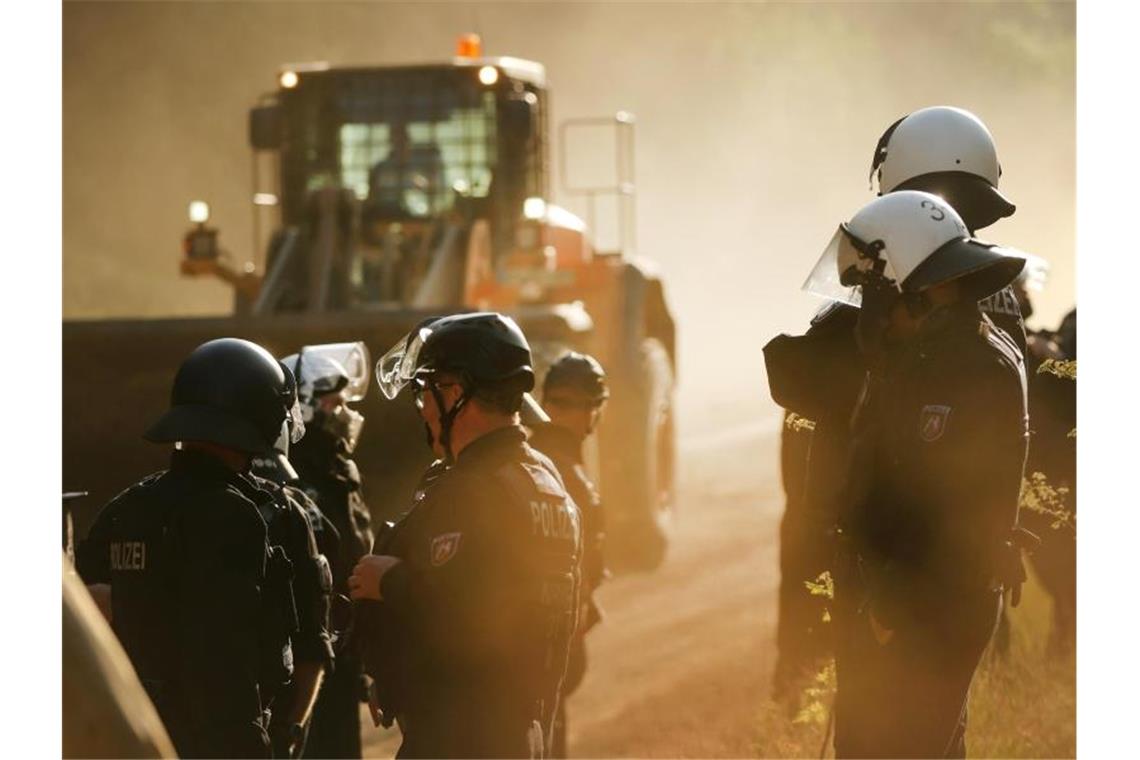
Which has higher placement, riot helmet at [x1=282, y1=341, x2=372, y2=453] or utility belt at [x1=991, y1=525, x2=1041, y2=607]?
riot helmet at [x1=282, y1=341, x2=372, y2=453]

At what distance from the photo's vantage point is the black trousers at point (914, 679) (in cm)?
442

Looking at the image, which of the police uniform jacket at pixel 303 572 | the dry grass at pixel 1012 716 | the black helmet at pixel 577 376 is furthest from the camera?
the dry grass at pixel 1012 716

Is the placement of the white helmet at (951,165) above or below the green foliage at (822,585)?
above

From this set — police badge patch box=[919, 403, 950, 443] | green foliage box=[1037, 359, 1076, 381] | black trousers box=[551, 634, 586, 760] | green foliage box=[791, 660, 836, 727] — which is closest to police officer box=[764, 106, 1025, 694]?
police badge patch box=[919, 403, 950, 443]

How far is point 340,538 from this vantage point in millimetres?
6695

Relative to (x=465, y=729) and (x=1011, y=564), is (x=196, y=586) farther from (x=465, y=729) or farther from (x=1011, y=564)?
(x=1011, y=564)

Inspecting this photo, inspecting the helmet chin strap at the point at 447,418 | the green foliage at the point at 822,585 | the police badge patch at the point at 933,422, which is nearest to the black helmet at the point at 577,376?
the green foliage at the point at 822,585

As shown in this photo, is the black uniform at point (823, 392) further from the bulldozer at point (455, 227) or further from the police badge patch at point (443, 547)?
the bulldozer at point (455, 227)

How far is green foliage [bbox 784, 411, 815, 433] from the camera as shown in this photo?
5332mm

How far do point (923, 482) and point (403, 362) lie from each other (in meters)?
1.16

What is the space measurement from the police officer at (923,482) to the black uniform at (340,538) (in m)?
2.38

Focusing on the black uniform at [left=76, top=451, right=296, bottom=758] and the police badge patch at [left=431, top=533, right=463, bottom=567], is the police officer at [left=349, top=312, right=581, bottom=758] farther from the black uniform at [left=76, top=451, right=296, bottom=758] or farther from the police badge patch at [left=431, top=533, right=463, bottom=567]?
the black uniform at [left=76, top=451, right=296, bottom=758]

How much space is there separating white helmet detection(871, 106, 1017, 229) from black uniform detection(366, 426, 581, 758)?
5.78 ft

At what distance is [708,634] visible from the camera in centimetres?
1309
